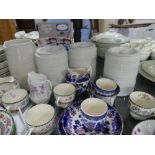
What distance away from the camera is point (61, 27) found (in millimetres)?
658

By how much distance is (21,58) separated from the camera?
0.55 m

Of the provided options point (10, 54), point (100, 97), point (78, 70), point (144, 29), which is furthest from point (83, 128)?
point (144, 29)

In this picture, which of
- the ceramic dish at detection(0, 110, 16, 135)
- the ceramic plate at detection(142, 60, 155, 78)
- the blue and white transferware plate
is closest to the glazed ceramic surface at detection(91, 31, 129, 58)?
the ceramic plate at detection(142, 60, 155, 78)

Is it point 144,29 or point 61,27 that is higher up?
point 61,27

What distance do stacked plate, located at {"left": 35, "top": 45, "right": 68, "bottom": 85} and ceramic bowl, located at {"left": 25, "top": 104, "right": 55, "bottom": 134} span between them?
4.7 inches

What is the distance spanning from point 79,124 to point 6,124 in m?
0.19

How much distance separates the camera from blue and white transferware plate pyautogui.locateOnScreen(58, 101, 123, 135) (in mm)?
425

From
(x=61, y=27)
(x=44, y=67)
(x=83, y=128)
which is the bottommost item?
(x=83, y=128)

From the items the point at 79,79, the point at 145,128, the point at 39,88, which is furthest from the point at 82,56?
the point at 145,128

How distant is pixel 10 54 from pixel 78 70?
9.3 inches

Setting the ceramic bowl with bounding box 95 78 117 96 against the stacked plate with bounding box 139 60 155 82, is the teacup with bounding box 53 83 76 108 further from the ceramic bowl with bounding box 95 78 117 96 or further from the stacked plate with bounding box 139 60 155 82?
the stacked plate with bounding box 139 60 155 82

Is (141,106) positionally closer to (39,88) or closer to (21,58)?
(39,88)
